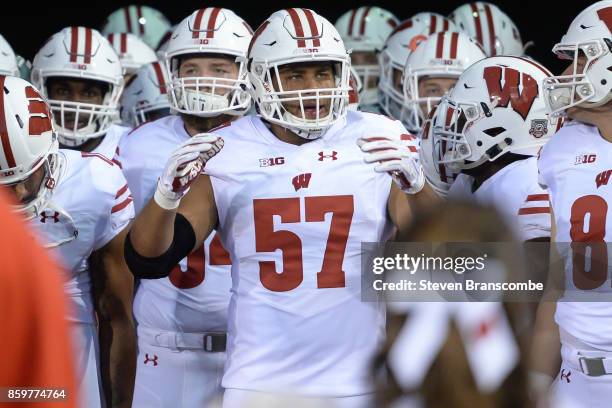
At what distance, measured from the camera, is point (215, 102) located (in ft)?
14.0

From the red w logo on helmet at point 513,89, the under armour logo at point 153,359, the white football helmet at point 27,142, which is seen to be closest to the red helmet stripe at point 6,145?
the white football helmet at point 27,142

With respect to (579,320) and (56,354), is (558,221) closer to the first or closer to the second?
(579,320)

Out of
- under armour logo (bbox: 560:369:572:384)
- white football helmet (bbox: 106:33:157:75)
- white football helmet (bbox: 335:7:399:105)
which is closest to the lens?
under armour logo (bbox: 560:369:572:384)

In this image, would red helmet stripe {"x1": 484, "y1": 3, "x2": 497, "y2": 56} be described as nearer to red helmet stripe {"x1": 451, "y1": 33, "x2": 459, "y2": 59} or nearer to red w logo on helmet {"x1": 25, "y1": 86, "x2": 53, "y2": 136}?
red helmet stripe {"x1": 451, "y1": 33, "x2": 459, "y2": 59}

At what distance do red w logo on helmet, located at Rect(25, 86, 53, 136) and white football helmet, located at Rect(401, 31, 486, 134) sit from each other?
6.54 feet

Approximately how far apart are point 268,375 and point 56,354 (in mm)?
1920

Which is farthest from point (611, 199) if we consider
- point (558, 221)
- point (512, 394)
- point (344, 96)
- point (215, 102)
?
point (512, 394)

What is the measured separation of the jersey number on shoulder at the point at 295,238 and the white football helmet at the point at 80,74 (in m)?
1.47

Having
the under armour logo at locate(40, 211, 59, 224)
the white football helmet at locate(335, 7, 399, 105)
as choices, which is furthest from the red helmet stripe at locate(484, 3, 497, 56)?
the under armour logo at locate(40, 211, 59, 224)

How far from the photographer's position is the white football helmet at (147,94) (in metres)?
5.19

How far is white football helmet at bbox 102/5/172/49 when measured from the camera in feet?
23.3

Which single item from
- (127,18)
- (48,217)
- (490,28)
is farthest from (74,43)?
(490,28)

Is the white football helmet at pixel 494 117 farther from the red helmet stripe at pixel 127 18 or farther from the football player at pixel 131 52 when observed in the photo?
the red helmet stripe at pixel 127 18

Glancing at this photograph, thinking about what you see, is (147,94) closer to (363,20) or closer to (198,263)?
(198,263)
